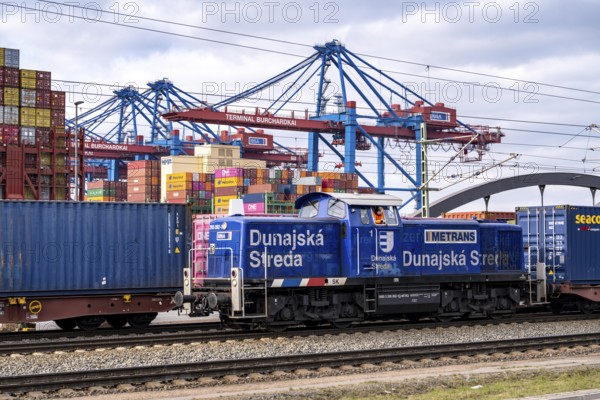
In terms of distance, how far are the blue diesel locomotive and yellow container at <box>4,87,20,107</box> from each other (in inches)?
1274

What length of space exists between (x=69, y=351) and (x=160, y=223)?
265 inches

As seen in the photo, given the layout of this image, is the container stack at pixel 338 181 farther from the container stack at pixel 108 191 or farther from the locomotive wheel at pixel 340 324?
the locomotive wheel at pixel 340 324

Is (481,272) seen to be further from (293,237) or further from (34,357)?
(34,357)

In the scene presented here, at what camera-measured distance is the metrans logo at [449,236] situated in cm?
2294

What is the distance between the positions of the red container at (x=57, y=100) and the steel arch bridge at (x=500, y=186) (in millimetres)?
25014

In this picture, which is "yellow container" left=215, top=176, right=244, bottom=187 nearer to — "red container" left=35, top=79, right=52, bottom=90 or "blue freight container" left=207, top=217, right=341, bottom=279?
"red container" left=35, top=79, right=52, bottom=90

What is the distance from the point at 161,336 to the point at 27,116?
112 ft

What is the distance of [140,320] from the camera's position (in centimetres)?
2350

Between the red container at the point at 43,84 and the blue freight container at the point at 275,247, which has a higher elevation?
the red container at the point at 43,84

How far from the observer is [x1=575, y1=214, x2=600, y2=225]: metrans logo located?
27016 millimetres

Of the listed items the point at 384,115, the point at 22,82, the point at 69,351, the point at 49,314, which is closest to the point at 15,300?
the point at 49,314

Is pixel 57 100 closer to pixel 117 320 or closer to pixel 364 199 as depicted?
pixel 117 320

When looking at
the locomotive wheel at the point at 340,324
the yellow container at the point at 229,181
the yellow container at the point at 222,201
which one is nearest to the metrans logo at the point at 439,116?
the yellow container at the point at 229,181

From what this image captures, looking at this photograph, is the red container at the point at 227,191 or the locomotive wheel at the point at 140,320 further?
the red container at the point at 227,191
